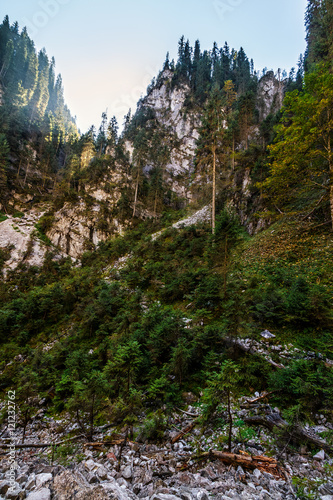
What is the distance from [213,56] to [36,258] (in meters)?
116

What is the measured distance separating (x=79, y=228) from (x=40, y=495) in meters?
36.6

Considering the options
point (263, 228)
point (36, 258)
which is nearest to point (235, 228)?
point (263, 228)

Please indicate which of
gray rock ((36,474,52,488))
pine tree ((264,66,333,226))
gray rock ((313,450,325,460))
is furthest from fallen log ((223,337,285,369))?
pine tree ((264,66,333,226))

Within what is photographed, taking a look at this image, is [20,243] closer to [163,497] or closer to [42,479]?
[42,479]

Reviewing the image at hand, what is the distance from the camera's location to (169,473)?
3154 millimetres

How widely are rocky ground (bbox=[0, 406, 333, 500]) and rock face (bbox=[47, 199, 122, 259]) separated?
33.0 meters

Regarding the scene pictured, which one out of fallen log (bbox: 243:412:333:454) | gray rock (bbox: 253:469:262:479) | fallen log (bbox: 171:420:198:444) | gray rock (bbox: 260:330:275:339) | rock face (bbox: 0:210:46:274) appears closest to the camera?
gray rock (bbox: 253:469:262:479)

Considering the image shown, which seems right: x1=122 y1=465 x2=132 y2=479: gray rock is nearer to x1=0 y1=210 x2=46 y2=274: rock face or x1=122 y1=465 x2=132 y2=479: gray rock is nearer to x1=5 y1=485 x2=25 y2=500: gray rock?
x1=5 y1=485 x2=25 y2=500: gray rock

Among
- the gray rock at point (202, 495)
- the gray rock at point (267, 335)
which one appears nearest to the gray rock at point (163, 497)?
the gray rock at point (202, 495)

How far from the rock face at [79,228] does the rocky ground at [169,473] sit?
33.0m

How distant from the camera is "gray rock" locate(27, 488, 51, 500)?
7.76 feet

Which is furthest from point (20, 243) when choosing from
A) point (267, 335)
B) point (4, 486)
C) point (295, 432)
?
point (295, 432)

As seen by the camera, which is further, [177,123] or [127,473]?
[177,123]

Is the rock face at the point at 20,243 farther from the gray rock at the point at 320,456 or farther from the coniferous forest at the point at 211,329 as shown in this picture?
the gray rock at the point at 320,456
